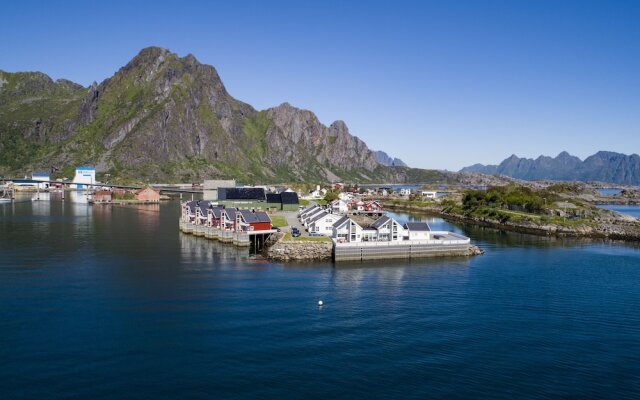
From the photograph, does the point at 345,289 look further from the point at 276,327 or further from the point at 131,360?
the point at 131,360

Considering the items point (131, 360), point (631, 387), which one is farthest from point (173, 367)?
point (631, 387)

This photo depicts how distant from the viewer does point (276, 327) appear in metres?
26.5

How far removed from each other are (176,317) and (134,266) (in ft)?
51.2

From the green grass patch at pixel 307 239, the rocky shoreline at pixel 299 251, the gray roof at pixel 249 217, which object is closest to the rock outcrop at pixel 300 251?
the rocky shoreline at pixel 299 251

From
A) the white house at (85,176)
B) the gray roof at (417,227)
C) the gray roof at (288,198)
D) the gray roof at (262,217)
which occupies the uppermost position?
the white house at (85,176)

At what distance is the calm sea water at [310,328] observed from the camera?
20.5m

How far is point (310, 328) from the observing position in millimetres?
26547

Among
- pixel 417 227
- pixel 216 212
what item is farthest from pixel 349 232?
pixel 216 212

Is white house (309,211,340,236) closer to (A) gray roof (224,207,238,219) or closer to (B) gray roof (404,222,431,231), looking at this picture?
(B) gray roof (404,222,431,231)

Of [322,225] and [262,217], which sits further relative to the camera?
[262,217]

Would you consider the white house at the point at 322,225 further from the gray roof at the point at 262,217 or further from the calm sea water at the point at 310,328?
the calm sea water at the point at 310,328

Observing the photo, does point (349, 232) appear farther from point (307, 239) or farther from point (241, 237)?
point (241, 237)

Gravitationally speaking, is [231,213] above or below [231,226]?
above

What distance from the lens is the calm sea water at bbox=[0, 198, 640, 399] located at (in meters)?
20.5
